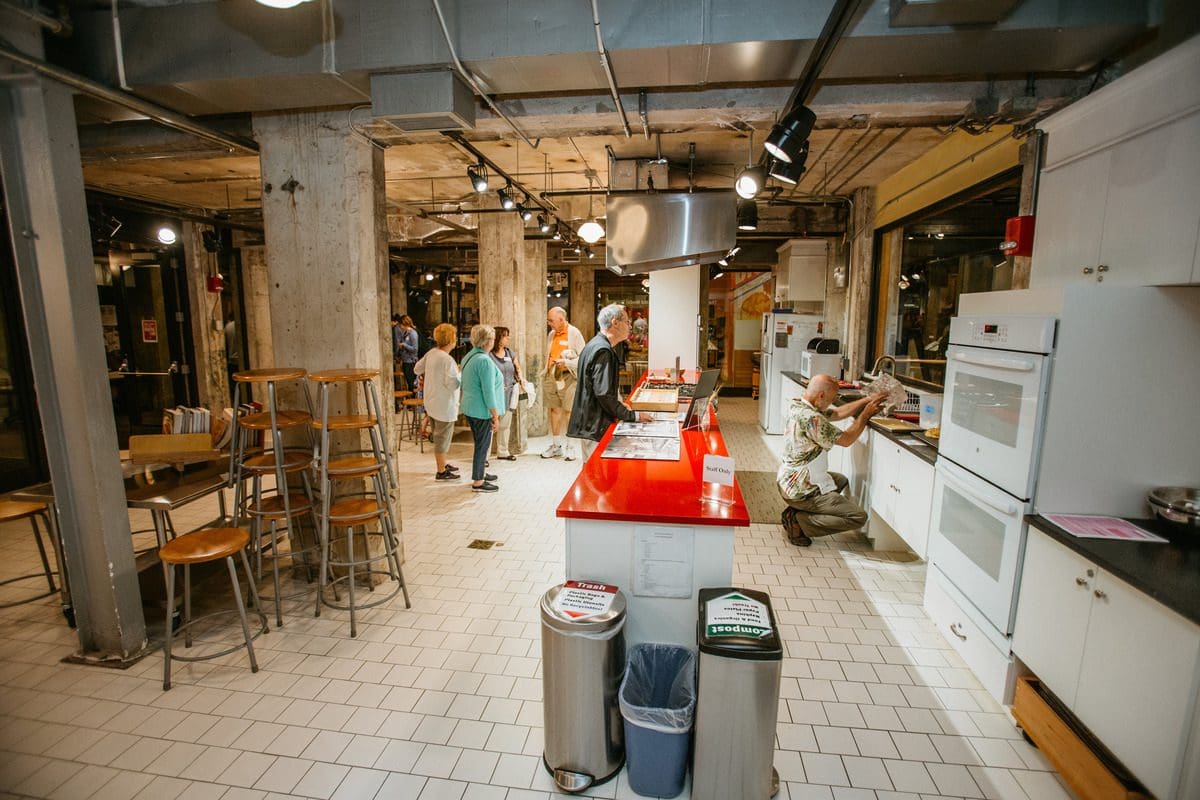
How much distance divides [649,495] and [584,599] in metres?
0.62

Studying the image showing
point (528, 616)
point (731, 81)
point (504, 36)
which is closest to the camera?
point (504, 36)

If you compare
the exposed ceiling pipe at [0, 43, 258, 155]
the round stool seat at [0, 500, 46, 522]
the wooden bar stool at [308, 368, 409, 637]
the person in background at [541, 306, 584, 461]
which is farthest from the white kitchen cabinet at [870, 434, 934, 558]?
the round stool seat at [0, 500, 46, 522]

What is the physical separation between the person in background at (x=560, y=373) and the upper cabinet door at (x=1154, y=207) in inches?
216

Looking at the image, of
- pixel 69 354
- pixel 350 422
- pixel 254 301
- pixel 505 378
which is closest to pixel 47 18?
pixel 69 354

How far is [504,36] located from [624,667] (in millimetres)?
3088

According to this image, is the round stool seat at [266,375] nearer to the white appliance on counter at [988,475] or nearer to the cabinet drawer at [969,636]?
the white appliance on counter at [988,475]

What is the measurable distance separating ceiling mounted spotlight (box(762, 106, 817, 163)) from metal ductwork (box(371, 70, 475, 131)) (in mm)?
1712

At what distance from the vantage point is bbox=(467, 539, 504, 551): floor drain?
4488mm

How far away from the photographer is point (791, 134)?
9.25ft

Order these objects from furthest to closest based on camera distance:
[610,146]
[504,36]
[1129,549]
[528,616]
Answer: [610,146]
[528,616]
[504,36]
[1129,549]

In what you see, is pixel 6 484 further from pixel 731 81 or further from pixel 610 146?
pixel 731 81

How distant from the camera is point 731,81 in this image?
3135 mm

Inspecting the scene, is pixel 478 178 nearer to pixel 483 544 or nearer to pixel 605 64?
pixel 605 64

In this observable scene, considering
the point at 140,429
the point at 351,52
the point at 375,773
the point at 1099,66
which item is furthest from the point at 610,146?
the point at 140,429
